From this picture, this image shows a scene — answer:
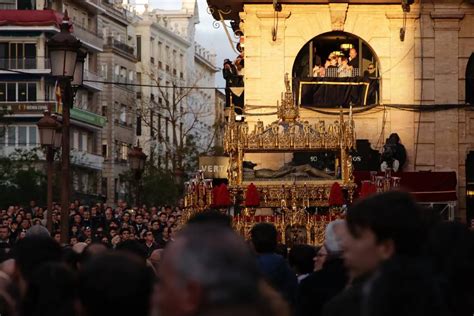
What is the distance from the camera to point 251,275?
16.6ft

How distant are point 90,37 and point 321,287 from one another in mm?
87832

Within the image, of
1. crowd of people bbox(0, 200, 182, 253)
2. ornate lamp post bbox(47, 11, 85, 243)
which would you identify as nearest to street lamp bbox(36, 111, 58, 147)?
crowd of people bbox(0, 200, 182, 253)

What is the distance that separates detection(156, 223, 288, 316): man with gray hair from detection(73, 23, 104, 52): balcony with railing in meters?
88.4

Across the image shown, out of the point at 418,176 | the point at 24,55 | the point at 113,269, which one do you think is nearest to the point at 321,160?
the point at 418,176

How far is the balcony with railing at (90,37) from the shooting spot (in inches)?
3706

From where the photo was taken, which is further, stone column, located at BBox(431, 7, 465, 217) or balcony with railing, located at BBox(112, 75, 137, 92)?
balcony with railing, located at BBox(112, 75, 137, 92)

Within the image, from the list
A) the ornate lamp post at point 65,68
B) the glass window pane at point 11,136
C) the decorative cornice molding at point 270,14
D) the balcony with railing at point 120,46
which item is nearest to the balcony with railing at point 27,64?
the glass window pane at point 11,136

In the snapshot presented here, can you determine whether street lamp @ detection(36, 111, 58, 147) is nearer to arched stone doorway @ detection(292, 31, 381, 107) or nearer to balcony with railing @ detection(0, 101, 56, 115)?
arched stone doorway @ detection(292, 31, 381, 107)

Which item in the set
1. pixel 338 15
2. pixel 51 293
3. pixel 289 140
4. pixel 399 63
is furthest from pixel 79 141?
pixel 51 293

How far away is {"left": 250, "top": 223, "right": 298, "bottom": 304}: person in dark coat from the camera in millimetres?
11952

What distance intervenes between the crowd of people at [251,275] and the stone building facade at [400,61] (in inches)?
1021

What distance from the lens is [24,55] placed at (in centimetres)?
9069

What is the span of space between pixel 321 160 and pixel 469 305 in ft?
73.9

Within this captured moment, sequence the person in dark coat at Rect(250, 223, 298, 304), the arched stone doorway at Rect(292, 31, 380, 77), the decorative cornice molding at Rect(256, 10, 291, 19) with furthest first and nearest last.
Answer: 1. the arched stone doorway at Rect(292, 31, 380, 77)
2. the decorative cornice molding at Rect(256, 10, 291, 19)
3. the person in dark coat at Rect(250, 223, 298, 304)
